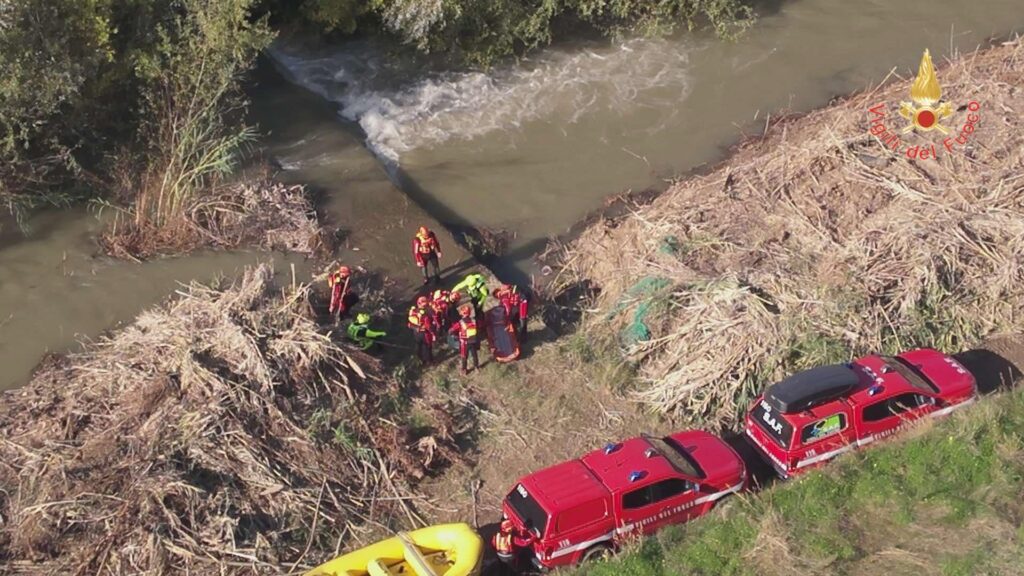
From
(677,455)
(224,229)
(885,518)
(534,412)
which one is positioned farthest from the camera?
(224,229)

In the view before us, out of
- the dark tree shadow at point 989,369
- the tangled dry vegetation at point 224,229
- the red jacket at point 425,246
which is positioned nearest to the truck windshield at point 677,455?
the dark tree shadow at point 989,369

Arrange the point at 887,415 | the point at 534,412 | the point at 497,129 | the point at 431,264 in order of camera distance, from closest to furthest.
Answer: the point at 887,415
the point at 534,412
the point at 431,264
the point at 497,129

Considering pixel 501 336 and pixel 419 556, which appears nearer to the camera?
pixel 419 556

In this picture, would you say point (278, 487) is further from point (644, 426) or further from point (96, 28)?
point (96, 28)

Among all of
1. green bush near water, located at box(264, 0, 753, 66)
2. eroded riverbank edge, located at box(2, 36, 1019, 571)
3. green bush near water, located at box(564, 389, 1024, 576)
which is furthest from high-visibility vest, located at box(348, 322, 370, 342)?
green bush near water, located at box(264, 0, 753, 66)

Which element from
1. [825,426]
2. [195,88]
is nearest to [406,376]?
[825,426]

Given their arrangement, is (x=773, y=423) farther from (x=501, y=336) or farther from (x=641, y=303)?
(x=501, y=336)

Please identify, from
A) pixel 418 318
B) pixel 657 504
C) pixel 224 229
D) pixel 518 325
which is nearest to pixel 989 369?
pixel 657 504
